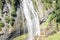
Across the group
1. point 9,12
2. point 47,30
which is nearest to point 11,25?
point 9,12

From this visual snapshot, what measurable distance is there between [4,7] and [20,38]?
66.5 inches

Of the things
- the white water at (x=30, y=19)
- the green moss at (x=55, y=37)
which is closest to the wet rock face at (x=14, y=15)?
the white water at (x=30, y=19)

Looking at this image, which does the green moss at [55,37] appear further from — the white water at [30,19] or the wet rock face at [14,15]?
the wet rock face at [14,15]

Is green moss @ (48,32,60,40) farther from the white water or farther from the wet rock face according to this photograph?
the wet rock face

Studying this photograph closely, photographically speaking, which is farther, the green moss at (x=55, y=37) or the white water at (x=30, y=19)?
the white water at (x=30, y=19)

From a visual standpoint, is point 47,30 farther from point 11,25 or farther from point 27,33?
point 11,25

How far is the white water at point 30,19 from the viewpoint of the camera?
32.4 ft

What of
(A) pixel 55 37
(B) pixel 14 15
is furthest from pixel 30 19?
(A) pixel 55 37

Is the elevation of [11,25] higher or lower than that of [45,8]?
lower

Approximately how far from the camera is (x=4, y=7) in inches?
397

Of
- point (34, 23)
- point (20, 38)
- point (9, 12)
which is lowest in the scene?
point (20, 38)

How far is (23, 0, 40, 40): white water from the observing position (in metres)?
9.89

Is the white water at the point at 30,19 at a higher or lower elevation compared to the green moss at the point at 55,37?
higher

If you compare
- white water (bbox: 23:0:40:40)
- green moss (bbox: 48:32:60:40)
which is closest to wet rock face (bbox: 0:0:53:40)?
white water (bbox: 23:0:40:40)
